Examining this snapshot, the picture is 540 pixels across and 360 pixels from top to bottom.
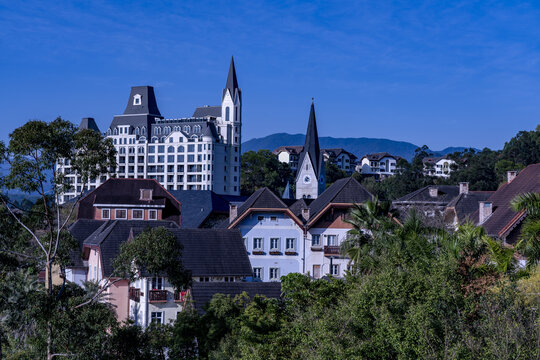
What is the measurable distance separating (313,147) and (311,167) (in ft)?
11.2

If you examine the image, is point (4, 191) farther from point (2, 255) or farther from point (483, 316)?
point (483, 316)

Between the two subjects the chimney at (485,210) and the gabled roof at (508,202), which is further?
the chimney at (485,210)

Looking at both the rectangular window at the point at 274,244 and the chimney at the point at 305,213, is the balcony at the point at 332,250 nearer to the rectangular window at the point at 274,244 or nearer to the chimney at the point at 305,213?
the chimney at the point at 305,213

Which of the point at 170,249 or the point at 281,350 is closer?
the point at 281,350

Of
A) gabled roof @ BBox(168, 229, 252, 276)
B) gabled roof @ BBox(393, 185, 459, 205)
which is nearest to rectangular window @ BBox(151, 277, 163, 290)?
gabled roof @ BBox(168, 229, 252, 276)

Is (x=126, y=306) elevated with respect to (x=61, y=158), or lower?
lower

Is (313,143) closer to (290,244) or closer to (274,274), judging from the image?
(290,244)

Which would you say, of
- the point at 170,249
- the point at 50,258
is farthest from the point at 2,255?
the point at 170,249

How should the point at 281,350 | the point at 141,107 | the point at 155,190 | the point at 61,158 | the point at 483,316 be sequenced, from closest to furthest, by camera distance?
the point at 483,316 < the point at 281,350 < the point at 61,158 < the point at 155,190 < the point at 141,107

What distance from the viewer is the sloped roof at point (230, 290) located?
34.0 meters

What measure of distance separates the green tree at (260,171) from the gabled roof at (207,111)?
1252cm

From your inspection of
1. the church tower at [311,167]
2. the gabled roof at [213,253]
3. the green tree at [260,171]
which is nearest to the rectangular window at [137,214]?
the gabled roof at [213,253]

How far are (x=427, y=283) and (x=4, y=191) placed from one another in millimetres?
15249

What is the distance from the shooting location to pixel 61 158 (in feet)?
86.7
